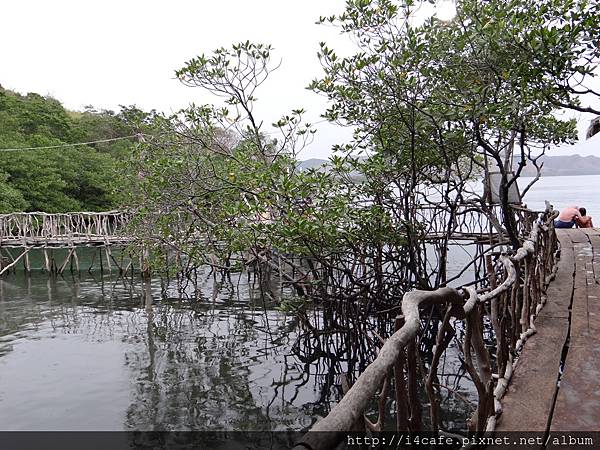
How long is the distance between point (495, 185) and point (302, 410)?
5.74 m

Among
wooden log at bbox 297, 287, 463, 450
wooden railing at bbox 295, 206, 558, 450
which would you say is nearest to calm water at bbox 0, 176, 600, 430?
→ wooden railing at bbox 295, 206, 558, 450

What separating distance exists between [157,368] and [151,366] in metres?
0.15

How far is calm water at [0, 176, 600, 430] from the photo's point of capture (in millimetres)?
5836

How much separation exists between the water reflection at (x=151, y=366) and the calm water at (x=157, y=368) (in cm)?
2

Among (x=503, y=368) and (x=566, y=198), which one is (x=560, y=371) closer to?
(x=503, y=368)

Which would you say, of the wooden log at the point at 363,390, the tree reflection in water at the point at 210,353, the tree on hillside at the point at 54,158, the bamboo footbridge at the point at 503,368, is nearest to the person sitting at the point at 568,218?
the tree reflection in water at the point at 210,353

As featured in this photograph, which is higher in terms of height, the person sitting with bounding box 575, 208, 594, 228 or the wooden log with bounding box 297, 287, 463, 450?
the person sitting with bounding box 575, 208, 594, 228

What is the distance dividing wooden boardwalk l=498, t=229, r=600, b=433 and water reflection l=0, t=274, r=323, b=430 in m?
3.00

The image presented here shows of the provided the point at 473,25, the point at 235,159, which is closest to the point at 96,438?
the point at 235,159

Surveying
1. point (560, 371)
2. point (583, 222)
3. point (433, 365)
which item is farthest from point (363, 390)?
point (583, 222)

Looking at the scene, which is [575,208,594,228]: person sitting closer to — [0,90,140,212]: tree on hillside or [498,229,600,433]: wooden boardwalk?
[498,229,600,433]: wooden boardwalk

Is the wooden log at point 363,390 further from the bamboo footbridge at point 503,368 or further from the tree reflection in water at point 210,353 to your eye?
the tree reflection in water at point 210,353

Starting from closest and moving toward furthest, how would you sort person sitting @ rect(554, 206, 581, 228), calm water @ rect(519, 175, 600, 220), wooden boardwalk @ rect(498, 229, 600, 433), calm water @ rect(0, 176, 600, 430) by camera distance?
wooden boardwalk @ rect(498, 229, 600, 433), calm water @ rect(0, 176, 600, 430), person sitting @ rect(554, 206, 581, 228), calm water @ rect(519, 175, 600, 220)

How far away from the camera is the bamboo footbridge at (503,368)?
1.44 m
